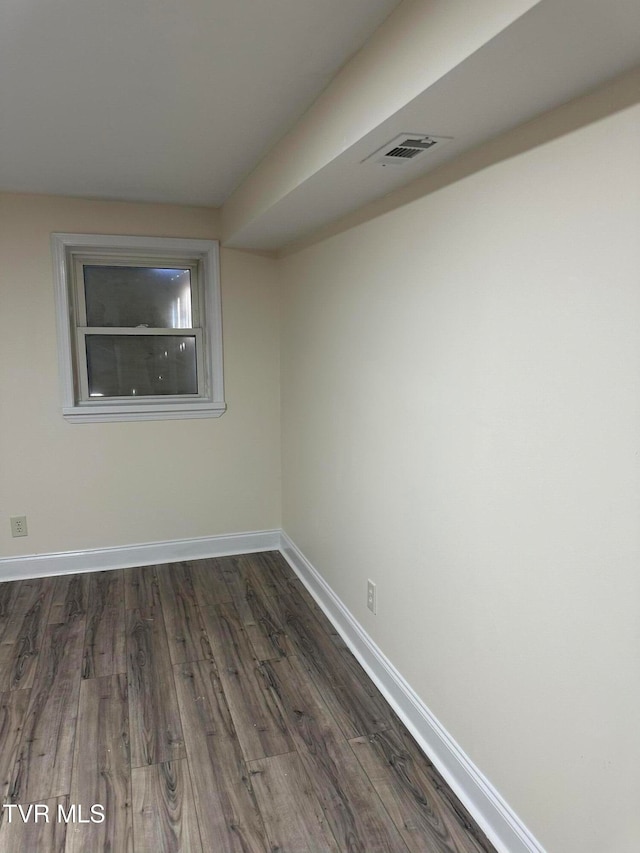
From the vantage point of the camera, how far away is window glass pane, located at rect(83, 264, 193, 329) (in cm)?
361

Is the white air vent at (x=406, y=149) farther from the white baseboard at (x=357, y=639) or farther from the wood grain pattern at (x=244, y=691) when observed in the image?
the wood grain pattern at (x=244, y=691)

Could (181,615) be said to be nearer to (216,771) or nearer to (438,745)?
(216,771)

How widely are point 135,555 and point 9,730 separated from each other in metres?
1.59

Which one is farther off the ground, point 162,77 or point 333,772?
point 162,77

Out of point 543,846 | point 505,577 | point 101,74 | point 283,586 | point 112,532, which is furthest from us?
point 112,532

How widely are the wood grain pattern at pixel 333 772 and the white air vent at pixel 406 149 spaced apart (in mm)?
2040

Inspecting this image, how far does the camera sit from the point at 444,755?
1970 millimetres

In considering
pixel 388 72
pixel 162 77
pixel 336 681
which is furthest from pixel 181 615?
pixel 388 72

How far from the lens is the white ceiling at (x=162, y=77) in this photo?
1477 millimetres

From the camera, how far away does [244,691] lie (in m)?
2.44

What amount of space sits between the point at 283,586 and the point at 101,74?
271cm

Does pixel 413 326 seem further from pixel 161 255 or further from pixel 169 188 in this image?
pixel 161 255

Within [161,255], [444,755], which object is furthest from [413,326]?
[161,255]

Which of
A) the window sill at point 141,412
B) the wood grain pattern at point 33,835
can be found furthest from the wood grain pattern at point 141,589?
the wood grain pattern at point 33,835
